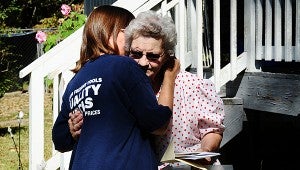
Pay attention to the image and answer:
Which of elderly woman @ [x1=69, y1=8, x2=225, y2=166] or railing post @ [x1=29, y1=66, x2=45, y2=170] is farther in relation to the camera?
railing post @ [x1=29, y1=66, x2=45, y2=170]

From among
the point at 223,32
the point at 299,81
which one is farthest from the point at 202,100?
the point at 223,32

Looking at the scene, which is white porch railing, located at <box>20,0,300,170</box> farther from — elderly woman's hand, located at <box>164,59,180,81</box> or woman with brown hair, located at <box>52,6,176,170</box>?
woman with brown hair, located at <box>52,6,176,170</box>

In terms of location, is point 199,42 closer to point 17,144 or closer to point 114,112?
point 114,112

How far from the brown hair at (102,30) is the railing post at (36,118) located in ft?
5.28

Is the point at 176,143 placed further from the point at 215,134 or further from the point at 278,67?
the point at 278,67

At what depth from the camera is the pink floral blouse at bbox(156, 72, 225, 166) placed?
2.91m

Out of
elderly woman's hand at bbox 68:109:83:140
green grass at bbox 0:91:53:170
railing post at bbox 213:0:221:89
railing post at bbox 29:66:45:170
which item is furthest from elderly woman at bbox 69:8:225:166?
green grass at bbox 0:91:53:170

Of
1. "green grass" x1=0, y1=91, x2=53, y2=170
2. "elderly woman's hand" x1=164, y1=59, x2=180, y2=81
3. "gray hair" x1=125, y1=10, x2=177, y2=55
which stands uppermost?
"gray hair" x1=125, y1=10, x2=177, y2=55

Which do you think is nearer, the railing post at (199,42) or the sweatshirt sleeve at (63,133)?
the sweatshirt sleeve at (63,133)

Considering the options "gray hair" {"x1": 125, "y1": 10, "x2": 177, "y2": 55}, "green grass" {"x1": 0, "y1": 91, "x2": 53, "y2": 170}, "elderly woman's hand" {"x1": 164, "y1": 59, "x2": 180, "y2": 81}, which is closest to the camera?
"gray hair" {"x1": 125, "y1": 10, "x2": 177, "y2": 55}

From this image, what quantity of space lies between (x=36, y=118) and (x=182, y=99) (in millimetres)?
1748

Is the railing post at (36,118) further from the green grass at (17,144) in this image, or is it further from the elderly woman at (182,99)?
the elderly woman at (182,99)

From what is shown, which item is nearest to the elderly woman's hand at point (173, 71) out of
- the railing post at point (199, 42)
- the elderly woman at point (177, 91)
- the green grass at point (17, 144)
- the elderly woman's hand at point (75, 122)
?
the elderly woman at point (177, 91)

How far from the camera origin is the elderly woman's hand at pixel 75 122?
8.66ft
